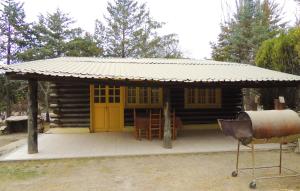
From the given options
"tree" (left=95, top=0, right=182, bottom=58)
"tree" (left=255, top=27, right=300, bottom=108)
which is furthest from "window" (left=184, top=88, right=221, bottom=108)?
"tree" (left=95, top=0, right=182, bottom=58)

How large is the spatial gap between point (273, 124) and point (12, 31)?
2401cm

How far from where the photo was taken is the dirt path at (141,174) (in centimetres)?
628

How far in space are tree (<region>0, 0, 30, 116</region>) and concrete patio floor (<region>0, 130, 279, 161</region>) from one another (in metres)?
15.4

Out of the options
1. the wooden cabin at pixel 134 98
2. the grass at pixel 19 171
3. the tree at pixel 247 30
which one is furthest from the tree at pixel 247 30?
the grass at pixel 19 171

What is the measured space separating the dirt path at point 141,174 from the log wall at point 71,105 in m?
4.74

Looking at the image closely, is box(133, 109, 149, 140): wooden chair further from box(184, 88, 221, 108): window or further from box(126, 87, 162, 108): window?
box(184, 88, 221, 108): window

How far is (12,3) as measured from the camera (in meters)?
26.1

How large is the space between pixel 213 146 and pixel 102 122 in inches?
187

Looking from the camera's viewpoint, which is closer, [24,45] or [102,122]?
[102,122]

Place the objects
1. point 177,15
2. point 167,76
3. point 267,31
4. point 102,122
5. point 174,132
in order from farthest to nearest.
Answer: point 177,15 → point 267,31 → point 102,122 → point 174,132 → point 167,76

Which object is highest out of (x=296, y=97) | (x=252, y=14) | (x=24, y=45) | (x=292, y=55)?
(x=252, y=14)

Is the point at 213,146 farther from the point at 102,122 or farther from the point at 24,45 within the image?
the point at 24,45

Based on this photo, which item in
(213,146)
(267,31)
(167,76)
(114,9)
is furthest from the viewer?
(114,9)

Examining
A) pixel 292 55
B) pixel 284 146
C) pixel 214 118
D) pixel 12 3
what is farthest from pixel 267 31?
pixel 12 3
